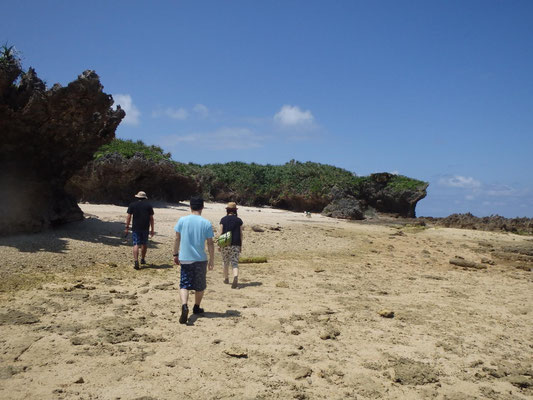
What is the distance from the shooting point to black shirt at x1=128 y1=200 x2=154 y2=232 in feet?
32.1

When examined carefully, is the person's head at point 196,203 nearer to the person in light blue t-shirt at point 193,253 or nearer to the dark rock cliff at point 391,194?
the person in light blue t-shirt at point 193,253

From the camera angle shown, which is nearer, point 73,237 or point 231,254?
point 231,254

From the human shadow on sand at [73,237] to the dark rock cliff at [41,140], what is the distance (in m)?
0.31

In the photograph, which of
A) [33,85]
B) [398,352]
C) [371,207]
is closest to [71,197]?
[33,85]

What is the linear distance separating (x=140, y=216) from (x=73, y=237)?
8.27 feet

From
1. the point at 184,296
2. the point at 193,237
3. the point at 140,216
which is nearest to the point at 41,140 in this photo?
the point at 140,216

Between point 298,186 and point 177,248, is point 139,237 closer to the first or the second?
point 177,248

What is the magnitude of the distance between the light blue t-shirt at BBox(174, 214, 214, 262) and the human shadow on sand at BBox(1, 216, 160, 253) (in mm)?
4926

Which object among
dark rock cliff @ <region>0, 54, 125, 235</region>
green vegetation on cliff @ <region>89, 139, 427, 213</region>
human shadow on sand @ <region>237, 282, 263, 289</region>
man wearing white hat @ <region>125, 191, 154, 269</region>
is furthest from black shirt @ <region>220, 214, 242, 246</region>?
green vegetation on cliff @ <region>89, 139, 427, 213</region>

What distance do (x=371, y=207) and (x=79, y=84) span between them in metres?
25.0

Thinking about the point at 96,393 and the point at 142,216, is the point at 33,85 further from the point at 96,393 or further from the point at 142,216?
the point at 96,393

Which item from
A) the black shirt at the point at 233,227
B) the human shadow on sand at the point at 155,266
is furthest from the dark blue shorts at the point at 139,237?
the black shirt at the point at 233,227

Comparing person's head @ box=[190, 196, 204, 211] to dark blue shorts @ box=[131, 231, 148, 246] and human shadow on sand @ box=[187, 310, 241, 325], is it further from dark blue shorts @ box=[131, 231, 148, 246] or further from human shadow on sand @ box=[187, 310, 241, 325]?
dark blue shorts @ box=[131, 231, 148, 246]

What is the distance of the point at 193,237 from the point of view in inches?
249
